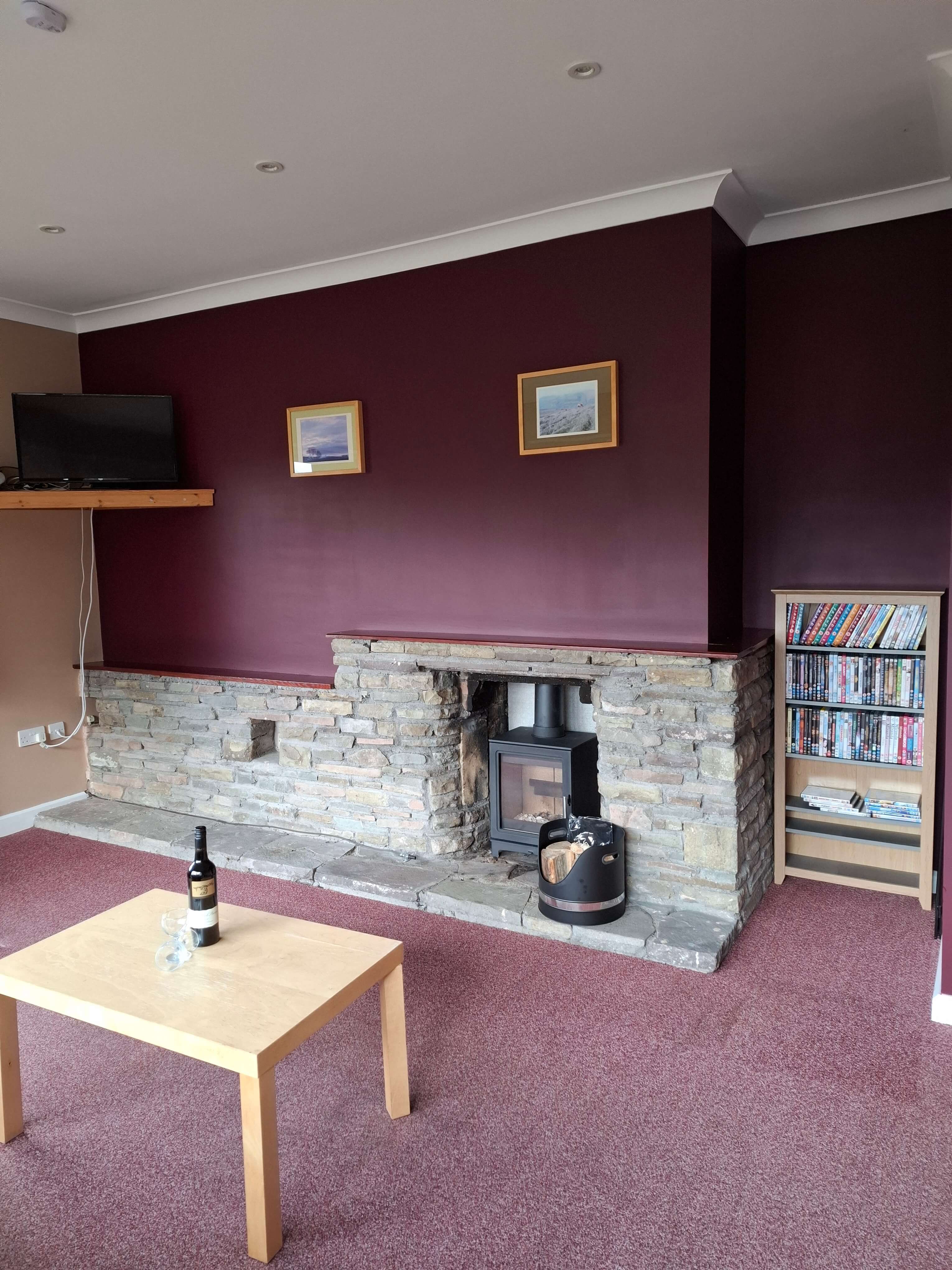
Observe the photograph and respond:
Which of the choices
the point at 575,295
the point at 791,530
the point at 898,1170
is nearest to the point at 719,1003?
the point at 898,1170

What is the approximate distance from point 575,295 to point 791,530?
4.34ft

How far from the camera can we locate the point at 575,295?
342 centimetres

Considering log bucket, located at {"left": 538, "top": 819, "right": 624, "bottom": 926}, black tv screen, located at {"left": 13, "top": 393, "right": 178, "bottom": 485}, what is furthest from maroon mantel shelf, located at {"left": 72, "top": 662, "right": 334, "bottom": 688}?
Answer: log bucket, located at {"left": 538, "top": 819, "right": 624, "bottom": 926}

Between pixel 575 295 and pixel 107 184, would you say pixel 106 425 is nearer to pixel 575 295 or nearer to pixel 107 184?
pixel 107 184

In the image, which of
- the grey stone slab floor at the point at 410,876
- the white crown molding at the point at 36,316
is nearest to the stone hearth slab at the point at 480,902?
the grey stone slab floor at the point at 410,876

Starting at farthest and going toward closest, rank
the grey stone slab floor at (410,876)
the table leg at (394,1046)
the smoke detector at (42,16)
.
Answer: the grey stone slab floor at (410,876)
the table leg at (394,1046)
the smoke detector at (42,16)

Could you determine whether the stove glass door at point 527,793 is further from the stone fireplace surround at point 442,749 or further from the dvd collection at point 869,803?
the dvd collection at point 869,803

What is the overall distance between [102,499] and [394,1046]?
3.04 metres

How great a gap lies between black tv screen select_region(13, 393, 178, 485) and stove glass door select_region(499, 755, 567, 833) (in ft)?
7.52

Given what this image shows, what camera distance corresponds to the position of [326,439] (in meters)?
4.09

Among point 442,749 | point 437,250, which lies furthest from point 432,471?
point 442,749

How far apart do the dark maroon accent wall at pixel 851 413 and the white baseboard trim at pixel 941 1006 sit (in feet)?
3.04

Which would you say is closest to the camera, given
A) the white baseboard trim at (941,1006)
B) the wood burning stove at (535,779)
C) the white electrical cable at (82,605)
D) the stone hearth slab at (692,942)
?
the white baseboard trim at (941,1006)

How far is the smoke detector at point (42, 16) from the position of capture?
6.47 ft
